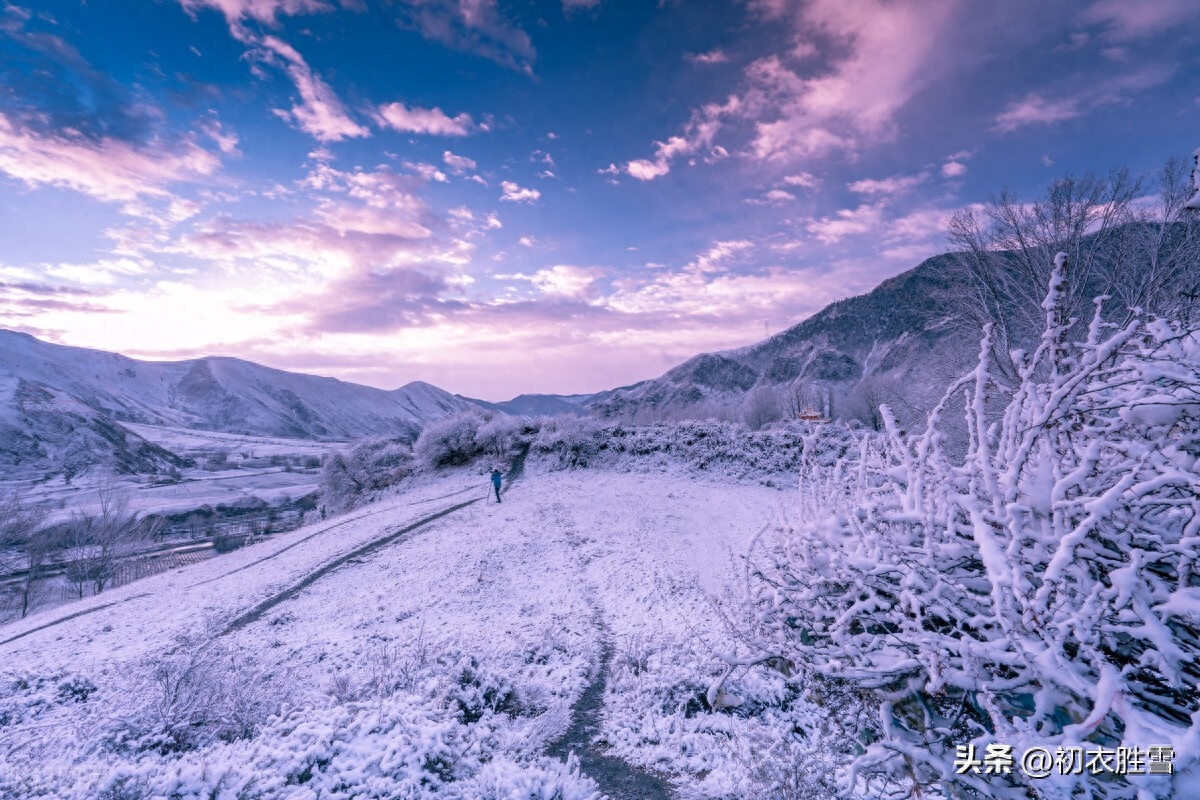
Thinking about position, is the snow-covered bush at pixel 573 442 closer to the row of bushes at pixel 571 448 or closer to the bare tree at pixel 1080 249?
the row of bushes at pixel 571 448

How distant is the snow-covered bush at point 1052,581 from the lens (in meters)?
2.47

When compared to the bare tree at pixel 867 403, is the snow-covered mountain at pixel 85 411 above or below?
above

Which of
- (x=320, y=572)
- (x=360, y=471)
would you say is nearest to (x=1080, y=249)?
(x=320, y=572)

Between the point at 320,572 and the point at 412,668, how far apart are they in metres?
13.3

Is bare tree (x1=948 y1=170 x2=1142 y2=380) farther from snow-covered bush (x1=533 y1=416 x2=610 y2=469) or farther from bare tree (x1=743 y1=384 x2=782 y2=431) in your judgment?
bare tree (x1=743 y1=384 x2=782 y2=431)

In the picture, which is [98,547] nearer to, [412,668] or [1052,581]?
[412,668]

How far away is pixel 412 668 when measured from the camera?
8180 millimetres

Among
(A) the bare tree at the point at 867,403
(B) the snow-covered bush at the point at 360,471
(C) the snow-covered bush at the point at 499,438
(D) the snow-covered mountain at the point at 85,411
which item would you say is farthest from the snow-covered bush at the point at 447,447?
(A) the bare tree at the point at 867,403

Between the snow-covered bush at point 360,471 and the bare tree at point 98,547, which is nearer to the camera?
the bare tree at point 98,547

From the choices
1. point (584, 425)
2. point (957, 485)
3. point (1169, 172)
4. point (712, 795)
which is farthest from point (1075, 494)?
point (584, 425)

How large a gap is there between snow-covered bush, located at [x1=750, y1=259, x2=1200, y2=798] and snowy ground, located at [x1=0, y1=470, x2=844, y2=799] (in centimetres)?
221

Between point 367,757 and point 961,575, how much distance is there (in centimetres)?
579

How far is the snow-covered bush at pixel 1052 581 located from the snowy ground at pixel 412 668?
221 centimetres

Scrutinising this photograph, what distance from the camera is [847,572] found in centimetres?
378
